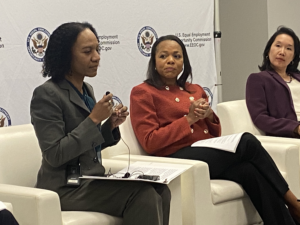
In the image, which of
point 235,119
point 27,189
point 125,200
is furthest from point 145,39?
point 27,189

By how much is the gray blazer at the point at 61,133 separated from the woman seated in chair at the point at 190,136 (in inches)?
26.2

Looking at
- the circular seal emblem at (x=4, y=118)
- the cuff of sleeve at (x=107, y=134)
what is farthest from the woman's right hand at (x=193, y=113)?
the circular seal emblem at (x=4, y=118)

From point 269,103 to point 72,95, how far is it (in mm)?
1827

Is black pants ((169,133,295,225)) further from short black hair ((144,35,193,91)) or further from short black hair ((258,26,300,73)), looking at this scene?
short black hair ((258,26,300,73))

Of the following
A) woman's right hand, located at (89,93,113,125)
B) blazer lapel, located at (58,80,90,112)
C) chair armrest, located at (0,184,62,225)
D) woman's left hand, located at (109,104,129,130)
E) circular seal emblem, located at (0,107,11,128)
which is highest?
blazer lapel, located at (58,80,90,112)

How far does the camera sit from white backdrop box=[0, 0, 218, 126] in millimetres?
3447

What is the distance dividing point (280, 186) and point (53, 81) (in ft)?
4.44

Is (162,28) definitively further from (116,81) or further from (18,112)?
(18,112)

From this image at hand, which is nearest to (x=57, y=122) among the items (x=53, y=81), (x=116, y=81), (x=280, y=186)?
(x=53, y=81)

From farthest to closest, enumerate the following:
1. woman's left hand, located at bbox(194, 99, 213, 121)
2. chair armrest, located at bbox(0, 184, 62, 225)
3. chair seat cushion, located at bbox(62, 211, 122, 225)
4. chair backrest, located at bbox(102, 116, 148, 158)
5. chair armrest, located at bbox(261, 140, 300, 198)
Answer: chair armrest, located at bbox(261, 140, 300, 198) < chair backrest, located at bbox(102, 116, 148, 158) < woman's left hand, located at bbox(194, 99, 213, 121) < chair seat cushion, located at bbox(62, 211, 122, 225) < chair armrest, located at bbox(0, 184, 62, 225)

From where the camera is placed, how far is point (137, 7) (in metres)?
4.18

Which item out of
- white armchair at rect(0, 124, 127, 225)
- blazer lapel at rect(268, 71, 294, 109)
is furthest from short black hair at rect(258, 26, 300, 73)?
white armchair at rect(0, 124, 127, 225)

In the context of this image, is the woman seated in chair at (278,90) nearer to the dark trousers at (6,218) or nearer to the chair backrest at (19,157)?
the chair backrest at (19,157)

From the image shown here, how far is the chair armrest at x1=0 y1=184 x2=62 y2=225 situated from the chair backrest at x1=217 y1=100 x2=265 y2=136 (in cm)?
182
